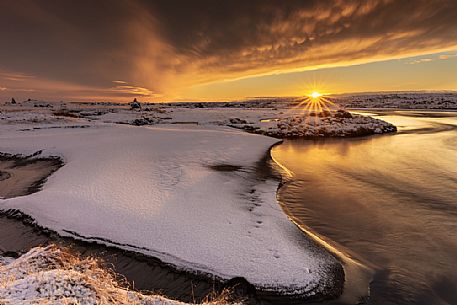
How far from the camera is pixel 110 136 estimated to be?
22.8 meters

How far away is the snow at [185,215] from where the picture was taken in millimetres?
6227

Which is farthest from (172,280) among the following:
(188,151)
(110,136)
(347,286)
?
(110,136)

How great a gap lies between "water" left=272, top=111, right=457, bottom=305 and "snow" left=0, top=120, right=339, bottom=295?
3.57ft

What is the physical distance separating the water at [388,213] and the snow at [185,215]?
109 cm

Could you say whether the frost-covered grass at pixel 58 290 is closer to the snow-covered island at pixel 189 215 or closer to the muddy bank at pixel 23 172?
the snow-covered island at pixel 189 215

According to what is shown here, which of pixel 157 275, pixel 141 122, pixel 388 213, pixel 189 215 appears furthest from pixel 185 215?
pixel 141 122

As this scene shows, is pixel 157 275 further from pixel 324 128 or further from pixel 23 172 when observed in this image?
pixel 324 128

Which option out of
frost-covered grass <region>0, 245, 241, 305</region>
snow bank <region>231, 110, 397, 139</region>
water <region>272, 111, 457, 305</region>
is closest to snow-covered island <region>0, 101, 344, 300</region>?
water <region>272, 111, 457, 305</region>

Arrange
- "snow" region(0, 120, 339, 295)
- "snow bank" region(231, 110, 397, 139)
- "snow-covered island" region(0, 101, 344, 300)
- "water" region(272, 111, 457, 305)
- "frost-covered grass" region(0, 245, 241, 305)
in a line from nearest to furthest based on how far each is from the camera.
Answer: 1. "frost-covered grass" region(0, 245, 241, 305)
2. "water" region(272, 111, 457, 305)
3. "snow-covered island" region(0, 101, 344, 300)
4. "snow" region(0, 120, 339, 295)
5. "snow bank" region(231, 110, 397, 139)

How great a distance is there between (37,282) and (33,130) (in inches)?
1096

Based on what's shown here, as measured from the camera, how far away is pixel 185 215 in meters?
8.41

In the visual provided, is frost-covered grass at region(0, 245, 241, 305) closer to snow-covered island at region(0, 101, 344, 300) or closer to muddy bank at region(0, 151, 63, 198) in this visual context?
snow-covered island at region(0, 101, 344, 300)

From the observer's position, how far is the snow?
6.23 metres

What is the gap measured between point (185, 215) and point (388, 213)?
279 inches
